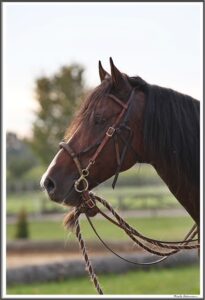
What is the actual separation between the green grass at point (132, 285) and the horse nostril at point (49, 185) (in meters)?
6.07

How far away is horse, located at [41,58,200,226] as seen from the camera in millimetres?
3936

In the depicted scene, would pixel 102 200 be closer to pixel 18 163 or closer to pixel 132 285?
pixel 132 285

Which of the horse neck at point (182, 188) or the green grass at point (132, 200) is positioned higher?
the horse neck at point (182, 188)

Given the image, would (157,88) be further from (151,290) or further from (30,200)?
(30,200)

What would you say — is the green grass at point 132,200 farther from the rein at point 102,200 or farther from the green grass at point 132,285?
the rein at point 102,200

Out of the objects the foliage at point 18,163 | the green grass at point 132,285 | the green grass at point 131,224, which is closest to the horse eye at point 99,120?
the green grass at point 132,285

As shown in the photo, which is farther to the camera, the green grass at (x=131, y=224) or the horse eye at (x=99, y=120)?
the green grass at (x=131, y=224)

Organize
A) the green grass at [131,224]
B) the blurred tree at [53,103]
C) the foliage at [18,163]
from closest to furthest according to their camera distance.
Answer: the green grass at [131,224], the blurred tree at [53,103], the foliage at [18,163]

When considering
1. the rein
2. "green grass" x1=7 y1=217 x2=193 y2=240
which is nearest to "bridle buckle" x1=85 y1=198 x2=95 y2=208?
the rein

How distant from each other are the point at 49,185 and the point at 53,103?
22347mm

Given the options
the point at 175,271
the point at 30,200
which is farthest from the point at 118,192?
the point at 175,271

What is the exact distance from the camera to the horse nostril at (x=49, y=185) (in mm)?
3939

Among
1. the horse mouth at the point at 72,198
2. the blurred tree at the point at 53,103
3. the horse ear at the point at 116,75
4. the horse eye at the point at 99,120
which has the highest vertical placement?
the horse ear at the point at 116,75

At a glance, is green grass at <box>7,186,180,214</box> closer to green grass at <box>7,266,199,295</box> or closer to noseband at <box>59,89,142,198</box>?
green grass at <box>7,266,199,295</box>
